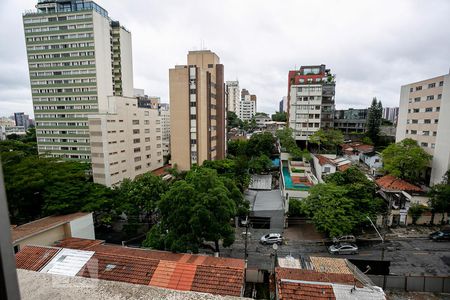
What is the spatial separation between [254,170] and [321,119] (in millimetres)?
9720

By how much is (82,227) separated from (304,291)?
9.67m

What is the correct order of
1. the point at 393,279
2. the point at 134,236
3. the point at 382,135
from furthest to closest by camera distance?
the point at 382,135, the point at 134,236, the point at 393,279

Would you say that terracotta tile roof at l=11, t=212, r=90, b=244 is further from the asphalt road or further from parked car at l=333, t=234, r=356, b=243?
parked car at l=333, t=234, r=356, b=243

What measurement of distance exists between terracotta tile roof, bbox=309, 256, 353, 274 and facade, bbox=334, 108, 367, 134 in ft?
109

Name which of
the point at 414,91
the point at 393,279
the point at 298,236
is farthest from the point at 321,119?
the point at 393,279

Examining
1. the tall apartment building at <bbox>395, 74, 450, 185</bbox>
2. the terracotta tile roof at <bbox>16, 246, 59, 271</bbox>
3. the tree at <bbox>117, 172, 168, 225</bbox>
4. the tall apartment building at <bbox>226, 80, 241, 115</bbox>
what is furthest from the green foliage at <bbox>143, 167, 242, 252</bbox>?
the tall apartment building at <bbox>226, 80, 241, 115</bbox>

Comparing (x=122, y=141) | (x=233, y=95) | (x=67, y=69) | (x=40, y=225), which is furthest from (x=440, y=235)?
(x=233, y=95)

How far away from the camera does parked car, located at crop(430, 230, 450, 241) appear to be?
39.3ft

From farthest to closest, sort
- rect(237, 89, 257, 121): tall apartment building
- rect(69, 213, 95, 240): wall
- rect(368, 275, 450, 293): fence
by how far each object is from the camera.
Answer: rect(237, 89, 257, 121): tall apartment building
rect(69, 213, 95, 240): wall
rect(368, 275, 450, 293): fence

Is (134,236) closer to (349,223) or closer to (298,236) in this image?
(298,236)

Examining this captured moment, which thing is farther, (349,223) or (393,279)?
(349,223)

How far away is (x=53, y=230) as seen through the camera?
31.3 ft

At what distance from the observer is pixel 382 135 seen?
31.6m

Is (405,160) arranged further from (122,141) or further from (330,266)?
(122,141)
